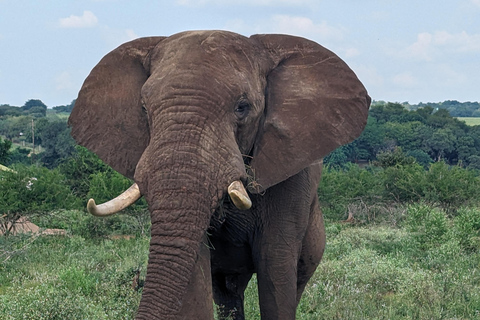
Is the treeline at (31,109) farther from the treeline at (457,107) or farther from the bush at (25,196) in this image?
the bush at (25,196)

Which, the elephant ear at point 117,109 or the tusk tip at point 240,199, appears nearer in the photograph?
the tusk tip at point 240,199

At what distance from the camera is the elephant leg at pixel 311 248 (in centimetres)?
534

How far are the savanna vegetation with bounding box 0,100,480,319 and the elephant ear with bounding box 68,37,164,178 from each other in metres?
1.85

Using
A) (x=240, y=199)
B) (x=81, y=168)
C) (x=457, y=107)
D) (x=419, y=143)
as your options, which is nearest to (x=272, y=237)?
(x=240, y=199)

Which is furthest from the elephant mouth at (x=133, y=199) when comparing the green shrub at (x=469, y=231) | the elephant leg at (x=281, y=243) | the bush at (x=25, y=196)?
the bush at (x=25, y=196)

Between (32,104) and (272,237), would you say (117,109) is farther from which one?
(32,104)

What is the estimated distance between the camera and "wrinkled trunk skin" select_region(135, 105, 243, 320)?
338cm

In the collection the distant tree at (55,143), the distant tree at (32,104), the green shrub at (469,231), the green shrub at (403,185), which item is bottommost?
the green shrub at (469,231)

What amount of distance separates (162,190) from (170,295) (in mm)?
507

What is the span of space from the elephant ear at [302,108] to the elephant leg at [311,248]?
1182mm

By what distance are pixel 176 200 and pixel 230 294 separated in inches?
96.8

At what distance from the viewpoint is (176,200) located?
3365 mm

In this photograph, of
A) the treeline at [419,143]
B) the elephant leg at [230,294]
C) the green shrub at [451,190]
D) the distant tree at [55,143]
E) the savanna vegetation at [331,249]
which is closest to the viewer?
the elephant leg at [230,294]

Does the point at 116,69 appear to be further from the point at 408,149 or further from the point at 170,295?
the point at 408,149
